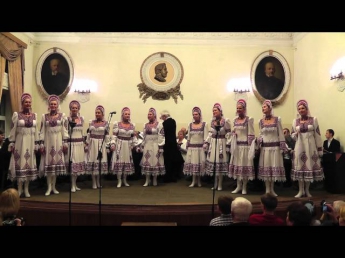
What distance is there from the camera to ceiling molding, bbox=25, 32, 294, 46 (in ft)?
32.9

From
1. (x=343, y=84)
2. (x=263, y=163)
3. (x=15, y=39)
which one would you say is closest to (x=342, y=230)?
(x=263, y=163)

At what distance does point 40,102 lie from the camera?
32.8ft

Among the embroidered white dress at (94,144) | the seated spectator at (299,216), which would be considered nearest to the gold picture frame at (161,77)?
the embroidered white dress at (94,144)

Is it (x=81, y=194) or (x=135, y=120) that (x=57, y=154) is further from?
(x=135, y=120)

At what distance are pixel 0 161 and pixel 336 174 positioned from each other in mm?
6651

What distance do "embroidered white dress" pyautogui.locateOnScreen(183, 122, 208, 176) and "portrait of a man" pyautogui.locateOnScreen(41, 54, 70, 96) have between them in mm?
5475

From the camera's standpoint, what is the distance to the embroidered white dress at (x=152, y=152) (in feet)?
21.2

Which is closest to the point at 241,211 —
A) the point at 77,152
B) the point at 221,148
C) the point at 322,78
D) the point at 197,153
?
the point at 221,148

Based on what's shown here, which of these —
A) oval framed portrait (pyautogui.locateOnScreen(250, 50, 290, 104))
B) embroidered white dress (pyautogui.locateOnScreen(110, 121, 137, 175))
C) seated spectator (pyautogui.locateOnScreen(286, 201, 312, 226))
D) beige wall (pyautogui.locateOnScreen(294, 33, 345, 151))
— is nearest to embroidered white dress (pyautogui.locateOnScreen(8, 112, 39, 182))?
embroidered white dress (pyautogui.locateOnScreen(110, 121, 137, 175))

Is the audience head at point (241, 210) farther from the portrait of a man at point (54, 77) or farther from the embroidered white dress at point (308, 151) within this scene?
the portrait of a man at point (54, 77)

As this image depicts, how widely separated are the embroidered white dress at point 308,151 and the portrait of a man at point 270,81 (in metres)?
4.73

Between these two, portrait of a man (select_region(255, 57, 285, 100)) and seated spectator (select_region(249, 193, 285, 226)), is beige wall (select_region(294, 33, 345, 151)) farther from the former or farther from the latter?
seated spectator (select_region(249, 193, 285, 226))

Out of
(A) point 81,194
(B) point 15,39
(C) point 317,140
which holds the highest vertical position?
(B) point 15,39

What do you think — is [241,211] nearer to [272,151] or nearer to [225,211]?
[225,211]
